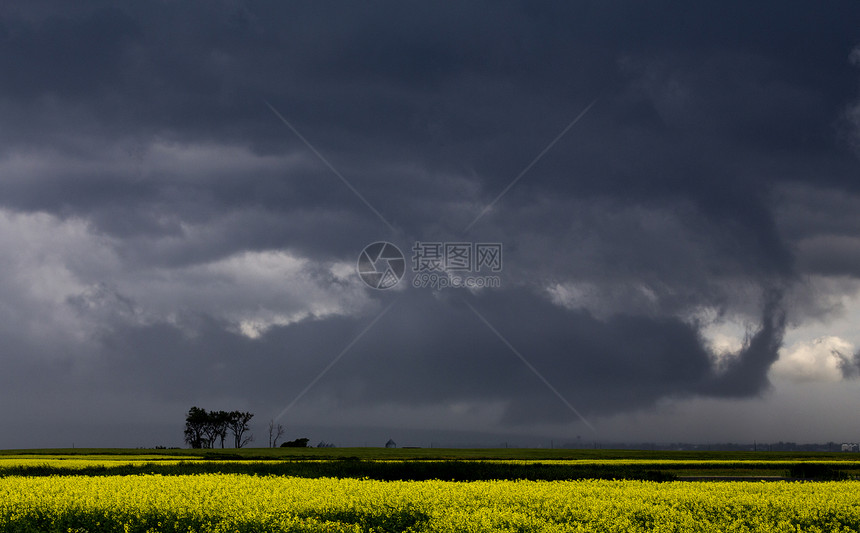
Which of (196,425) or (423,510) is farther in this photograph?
(196,425)

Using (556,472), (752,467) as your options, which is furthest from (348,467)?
(752,467)

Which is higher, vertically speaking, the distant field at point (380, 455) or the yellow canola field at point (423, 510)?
the yellow canola field at point (423, 510)

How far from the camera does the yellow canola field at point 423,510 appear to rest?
54.4ft

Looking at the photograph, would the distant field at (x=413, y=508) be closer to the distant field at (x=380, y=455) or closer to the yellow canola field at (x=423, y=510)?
the yellow canola field at (x=423, y=510)

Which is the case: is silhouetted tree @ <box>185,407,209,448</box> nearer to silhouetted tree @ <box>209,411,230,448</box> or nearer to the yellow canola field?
silhouetted tree @ <box>209,411,230,448</box>

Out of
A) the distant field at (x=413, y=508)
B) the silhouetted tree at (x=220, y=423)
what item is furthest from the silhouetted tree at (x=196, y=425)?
the distant field at (x=413, y=508)

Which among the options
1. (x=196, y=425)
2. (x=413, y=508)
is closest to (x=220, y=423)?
(x=196, y=425)

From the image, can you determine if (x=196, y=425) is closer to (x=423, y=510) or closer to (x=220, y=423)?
(x=220, y=423)

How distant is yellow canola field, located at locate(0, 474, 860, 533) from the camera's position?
1658 centimetres

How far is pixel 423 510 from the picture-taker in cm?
1838

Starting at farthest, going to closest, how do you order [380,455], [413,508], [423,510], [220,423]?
[220,423] < [380,455] < [413,508] < [423,510]

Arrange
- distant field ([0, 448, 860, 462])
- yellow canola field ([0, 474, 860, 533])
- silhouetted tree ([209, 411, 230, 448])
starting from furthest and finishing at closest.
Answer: silhouetted tree ([209, 411, 230, 448]), distant field ([0, 448, 860, 462]), yellow canola field ([0, 474, 860, 533])

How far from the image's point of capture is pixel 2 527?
17828mm

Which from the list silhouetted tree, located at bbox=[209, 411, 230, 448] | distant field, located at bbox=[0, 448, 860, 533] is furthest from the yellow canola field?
silhouetted tree, located at bbox=[209, 411, 230, 448]
